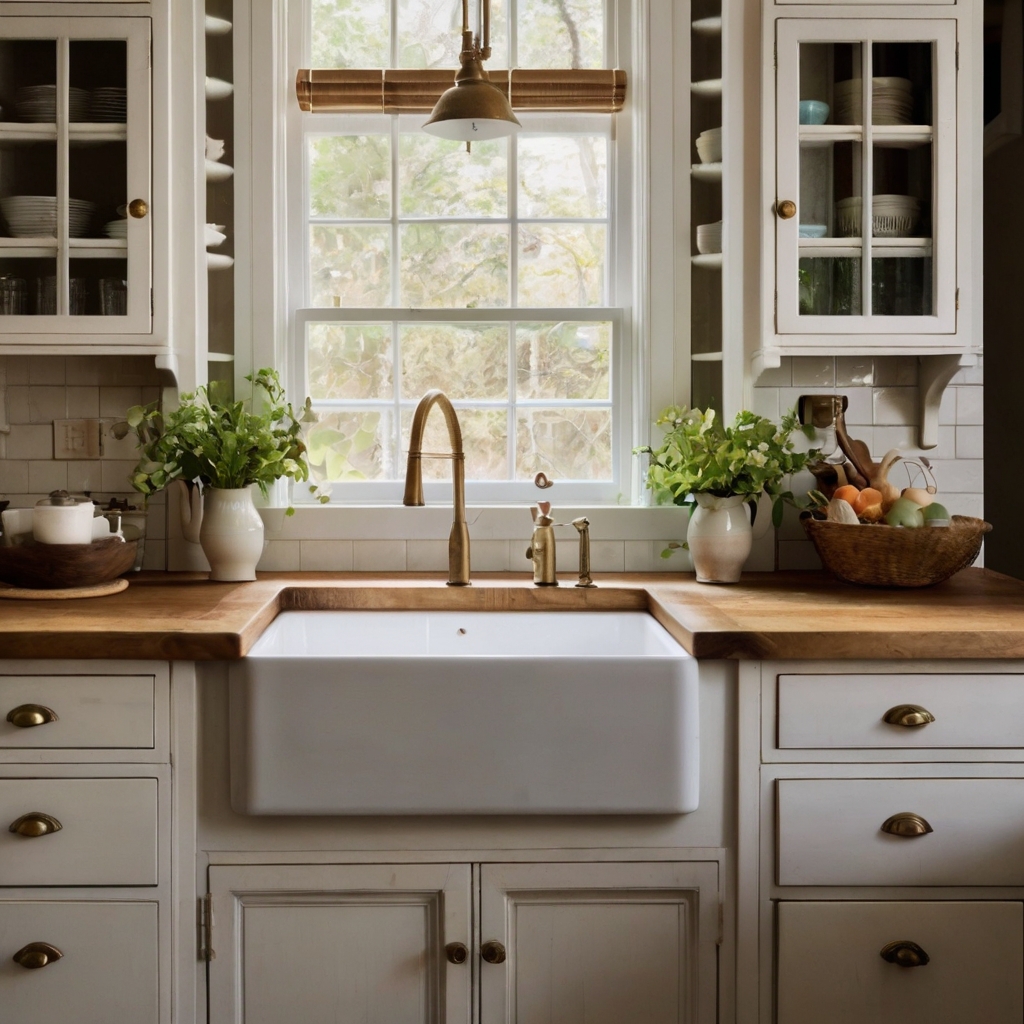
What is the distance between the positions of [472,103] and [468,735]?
1308 mm

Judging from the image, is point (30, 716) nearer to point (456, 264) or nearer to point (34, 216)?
point (34, 216)

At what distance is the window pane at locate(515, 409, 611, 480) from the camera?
2688 mm

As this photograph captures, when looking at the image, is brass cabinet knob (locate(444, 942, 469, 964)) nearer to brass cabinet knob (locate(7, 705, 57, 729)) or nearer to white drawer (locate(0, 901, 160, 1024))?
white drawer (locate(0, 901, 160, 1024))

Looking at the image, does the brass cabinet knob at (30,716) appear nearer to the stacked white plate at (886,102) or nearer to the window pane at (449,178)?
the window pane at (449,178)

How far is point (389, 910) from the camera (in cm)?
182

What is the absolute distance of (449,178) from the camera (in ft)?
8.79

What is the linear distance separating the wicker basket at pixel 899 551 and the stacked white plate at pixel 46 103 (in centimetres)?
185

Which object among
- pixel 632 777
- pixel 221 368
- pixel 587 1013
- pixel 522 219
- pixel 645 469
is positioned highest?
pixel 522 219

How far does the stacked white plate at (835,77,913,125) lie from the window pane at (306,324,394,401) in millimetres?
1213

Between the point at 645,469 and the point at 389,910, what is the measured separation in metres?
1.27

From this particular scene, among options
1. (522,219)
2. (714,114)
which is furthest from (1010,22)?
(522,219)

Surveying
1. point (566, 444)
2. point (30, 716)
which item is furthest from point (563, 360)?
point (30, 716)

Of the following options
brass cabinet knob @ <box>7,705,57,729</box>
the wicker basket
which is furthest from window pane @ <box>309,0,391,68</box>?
brass cabinet knob @ <box>7,705,57,729</box>

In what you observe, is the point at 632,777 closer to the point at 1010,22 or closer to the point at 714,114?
the point at 714,114
